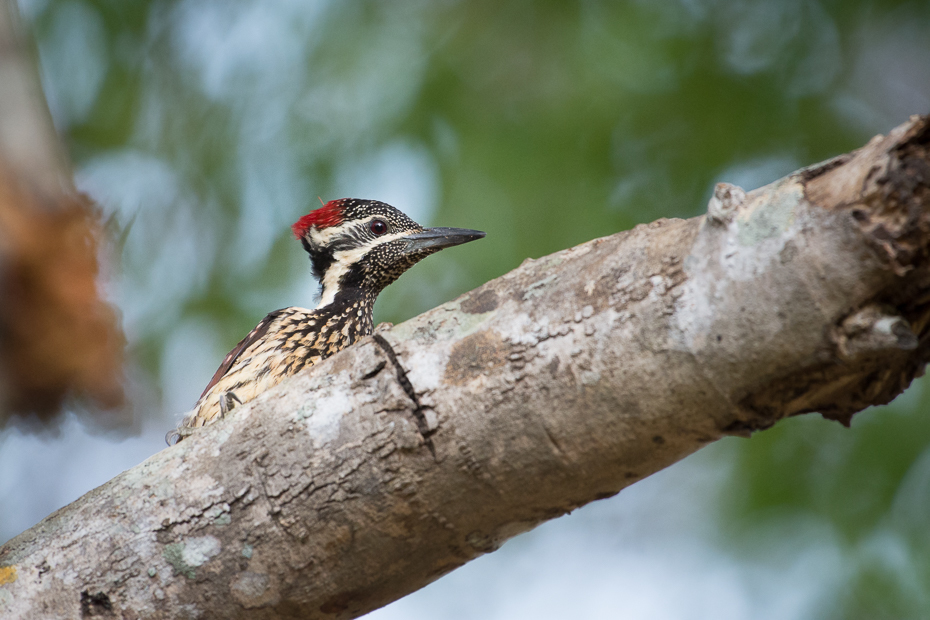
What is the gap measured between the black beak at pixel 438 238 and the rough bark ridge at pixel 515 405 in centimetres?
192

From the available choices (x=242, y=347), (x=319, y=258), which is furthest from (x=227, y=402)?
(x=319, y=258)

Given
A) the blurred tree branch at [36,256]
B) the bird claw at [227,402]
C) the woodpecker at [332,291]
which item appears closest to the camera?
the blurred tree branch at [36,256]

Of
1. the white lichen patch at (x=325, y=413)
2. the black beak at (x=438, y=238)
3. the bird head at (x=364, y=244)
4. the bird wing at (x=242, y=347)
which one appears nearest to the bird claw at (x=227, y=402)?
the bird wing at (x=242, y=347)

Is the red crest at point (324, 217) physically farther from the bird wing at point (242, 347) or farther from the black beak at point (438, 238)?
the bird wing at point (242, 347)

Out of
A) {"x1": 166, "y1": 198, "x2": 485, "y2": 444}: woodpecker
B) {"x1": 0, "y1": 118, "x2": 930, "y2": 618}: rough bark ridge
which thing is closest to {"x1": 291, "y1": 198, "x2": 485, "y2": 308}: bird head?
{"x1": 166, "y1": 198, "x2": 485, "y2": 444}: woodpecker

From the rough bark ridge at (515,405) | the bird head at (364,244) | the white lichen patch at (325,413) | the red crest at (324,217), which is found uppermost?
the red crest at (324,217)

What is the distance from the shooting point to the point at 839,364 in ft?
4.95

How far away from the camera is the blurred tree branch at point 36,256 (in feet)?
8.14

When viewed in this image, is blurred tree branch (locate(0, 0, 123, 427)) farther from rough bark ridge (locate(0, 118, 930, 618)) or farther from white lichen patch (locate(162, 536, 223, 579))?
white lichen patch (locate(162, 536, 223, 579))

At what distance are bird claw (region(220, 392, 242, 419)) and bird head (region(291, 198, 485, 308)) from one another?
901 mm

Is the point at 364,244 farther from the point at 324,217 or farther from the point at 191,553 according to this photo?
the point at 191,553

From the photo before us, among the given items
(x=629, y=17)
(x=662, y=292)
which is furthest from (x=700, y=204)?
(x=662, y=292)

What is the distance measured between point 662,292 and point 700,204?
2790 millimetres

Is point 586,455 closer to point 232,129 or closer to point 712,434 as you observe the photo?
point 712,434
